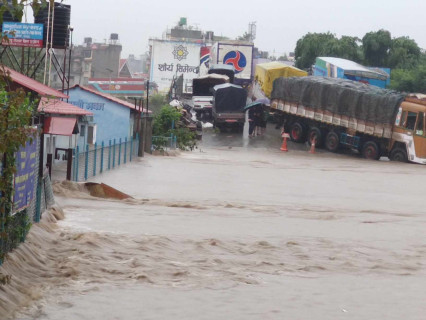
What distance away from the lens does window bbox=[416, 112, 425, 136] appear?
35281mm

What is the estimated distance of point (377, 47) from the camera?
230ft

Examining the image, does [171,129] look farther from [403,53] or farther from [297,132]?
[403,53]

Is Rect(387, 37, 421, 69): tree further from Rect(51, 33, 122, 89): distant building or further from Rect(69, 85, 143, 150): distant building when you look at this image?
Rect(51, 33, 122, 89): distant building

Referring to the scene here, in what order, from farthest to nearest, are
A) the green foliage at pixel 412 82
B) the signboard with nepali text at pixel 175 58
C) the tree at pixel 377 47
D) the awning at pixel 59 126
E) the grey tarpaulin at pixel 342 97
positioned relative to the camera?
the signboard with nepali text at pixel 175 58 → the tree at pixel 377 47 → the green foliage at pixel 412 82 → the grey tarpaulin at pixel 342 97 → the awning at pixel 59 126

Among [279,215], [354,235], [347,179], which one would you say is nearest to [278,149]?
[347,179]

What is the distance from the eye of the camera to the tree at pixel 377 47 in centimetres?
7000

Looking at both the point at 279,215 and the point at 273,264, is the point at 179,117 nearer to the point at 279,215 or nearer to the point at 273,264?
the point at 279,215

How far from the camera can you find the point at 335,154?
39281 millimetres

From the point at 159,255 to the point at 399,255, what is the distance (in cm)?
423

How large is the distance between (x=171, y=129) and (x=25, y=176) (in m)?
27.9

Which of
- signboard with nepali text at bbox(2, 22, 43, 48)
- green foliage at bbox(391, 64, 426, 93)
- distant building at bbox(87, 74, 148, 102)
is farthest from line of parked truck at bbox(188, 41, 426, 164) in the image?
distant building at bbox(87, 74, 148, 102)

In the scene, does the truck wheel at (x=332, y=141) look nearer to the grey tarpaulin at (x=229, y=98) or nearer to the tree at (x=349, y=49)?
the grey tarpaulin at (x=229, y=98)

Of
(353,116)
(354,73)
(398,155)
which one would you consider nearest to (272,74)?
(354,73)

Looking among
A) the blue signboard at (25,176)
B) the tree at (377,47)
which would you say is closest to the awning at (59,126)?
the blue signboard at (25,176)
